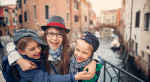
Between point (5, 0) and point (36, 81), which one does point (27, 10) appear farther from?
point (36, 81)

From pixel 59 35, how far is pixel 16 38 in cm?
48

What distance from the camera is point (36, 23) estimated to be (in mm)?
8102

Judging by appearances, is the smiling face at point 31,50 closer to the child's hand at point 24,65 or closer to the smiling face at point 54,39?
the child's hand at point 24,65

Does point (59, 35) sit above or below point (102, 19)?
below

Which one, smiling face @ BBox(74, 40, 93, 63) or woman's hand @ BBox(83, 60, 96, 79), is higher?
smiling face @ BBox(74, 40, 93, 63)

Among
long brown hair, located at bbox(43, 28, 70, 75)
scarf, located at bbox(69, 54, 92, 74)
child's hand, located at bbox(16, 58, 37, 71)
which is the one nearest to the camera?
child's hand, located at bbox(16, 58, 37, 71)

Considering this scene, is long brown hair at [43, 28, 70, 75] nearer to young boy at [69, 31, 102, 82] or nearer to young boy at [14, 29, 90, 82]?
young boy at [69, 31, 102, 82]

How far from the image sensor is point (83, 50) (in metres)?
1.11

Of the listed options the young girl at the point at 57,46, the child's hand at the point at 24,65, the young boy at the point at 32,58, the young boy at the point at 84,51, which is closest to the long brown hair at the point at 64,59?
the young girl at the point at 57,46

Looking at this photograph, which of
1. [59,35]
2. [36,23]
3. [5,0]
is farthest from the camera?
[36,23]

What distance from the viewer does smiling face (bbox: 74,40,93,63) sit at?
3.63 feet

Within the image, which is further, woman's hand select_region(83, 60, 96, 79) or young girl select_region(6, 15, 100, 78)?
young girl select_region(6, 15, 100, 78)

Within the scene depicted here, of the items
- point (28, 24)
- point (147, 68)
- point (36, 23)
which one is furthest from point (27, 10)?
point (147, 68)

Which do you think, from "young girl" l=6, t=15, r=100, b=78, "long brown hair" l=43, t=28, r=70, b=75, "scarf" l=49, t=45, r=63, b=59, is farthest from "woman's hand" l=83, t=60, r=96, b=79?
"scarf" l=49, t=45, r=63, b=59
